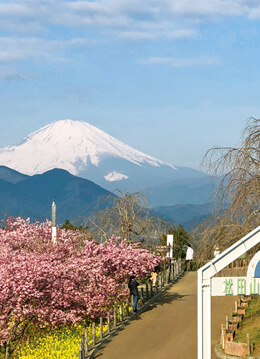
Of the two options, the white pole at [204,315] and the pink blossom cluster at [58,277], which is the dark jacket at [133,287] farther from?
the white pole at [204,315]

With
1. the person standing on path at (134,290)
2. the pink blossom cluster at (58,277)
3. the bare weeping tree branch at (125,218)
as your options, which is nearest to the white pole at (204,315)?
the pink blossom cluster at (58,277)

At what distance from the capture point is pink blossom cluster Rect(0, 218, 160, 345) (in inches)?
983

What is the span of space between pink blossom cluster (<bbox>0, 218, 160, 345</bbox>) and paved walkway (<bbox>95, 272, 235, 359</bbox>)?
1851mm

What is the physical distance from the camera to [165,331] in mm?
26625

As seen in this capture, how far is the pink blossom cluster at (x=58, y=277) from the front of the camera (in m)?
25.0

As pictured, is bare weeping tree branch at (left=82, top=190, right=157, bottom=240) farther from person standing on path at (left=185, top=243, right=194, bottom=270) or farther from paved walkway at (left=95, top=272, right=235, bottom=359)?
paved walkway at (left=95, top=272, right=235, bottom=359)

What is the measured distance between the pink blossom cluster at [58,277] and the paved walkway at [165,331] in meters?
1.85

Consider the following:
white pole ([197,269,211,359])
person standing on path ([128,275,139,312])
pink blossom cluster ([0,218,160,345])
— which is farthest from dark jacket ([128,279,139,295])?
white pole ([197,269,211,359])

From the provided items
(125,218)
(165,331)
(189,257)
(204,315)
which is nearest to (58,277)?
(165,331)

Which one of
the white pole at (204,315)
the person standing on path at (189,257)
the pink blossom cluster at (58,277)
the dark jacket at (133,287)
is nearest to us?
the white pole at (204,315)

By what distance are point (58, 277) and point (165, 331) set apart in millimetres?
4217

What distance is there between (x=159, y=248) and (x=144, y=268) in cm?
1168

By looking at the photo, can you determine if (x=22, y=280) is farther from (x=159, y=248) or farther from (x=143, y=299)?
(x=159, y=248)

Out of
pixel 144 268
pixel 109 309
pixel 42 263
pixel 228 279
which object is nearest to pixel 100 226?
pixel 144 268
